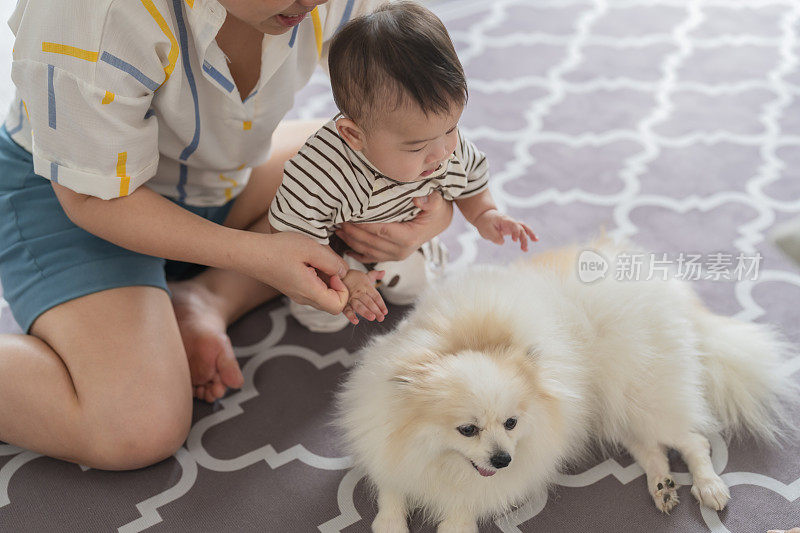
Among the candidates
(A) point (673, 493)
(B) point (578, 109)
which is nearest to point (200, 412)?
(A) point (673, 493)

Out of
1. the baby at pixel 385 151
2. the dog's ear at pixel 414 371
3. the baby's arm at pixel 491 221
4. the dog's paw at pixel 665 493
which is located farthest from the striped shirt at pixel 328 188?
the dog's paw at pixel 665 493

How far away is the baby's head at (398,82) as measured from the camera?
0.86 metres

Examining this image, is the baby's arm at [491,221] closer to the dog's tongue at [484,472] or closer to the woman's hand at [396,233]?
the woman's hand at [396,233]

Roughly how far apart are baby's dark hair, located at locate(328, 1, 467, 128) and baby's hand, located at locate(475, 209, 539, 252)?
0.82 ft

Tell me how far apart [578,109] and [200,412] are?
1.19m

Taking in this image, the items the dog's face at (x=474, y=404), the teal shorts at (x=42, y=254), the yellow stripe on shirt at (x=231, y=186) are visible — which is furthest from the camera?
the yellow stripe on shirt at (x=231, y=186)

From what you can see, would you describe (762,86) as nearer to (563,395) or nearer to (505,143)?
(505,143)

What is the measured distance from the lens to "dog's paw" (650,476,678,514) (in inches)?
37.4

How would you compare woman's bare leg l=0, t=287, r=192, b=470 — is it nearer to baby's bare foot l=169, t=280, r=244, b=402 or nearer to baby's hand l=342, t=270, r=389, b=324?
baby's bare foot l=169, t=280, r=244, b=402

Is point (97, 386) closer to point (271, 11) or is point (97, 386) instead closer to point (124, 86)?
point (124, 86)

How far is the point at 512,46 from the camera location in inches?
83.0

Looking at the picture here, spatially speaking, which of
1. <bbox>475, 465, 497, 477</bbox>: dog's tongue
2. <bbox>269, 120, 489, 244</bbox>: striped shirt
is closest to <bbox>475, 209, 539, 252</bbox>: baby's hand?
<bbox>269, 120, 489, 244</bbox>: striped shirt

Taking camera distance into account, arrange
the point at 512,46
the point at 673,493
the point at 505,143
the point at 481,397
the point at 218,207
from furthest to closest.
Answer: the point at 512,46, the point at 505,143, the point at 218,207, the point at 673,493, the point at 481,397

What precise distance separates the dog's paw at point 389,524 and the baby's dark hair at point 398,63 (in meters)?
0.50
